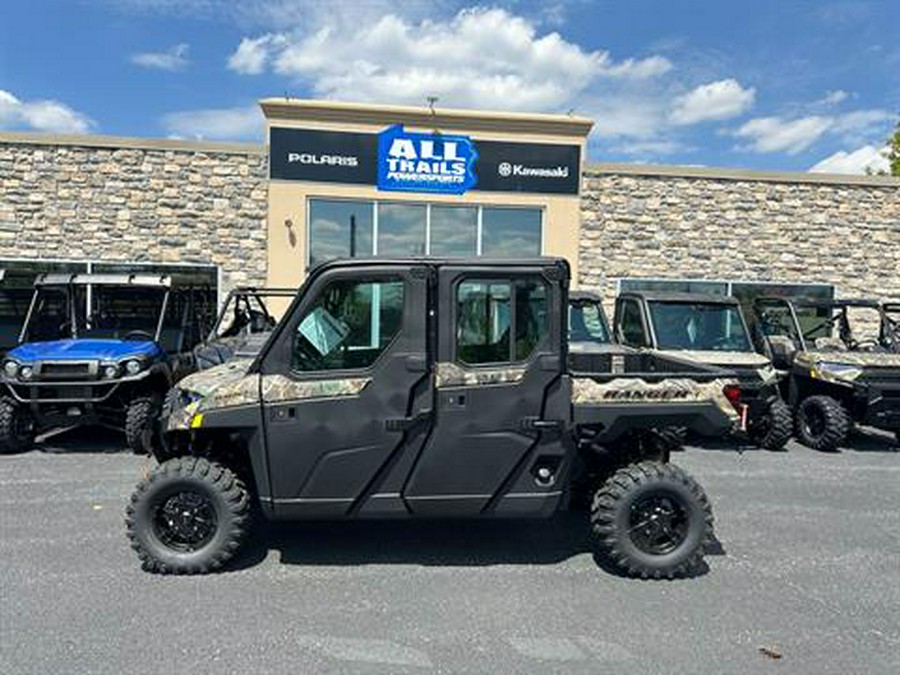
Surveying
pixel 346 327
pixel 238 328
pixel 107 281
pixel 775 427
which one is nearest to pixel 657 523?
pixel 346 327

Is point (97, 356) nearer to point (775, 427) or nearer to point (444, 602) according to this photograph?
point (444, 602)

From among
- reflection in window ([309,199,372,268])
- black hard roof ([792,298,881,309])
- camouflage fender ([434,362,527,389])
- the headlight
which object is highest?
reflection in window ([309,199,372,268])

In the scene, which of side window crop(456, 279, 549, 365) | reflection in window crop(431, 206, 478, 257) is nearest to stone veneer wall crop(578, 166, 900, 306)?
reflection in window crop(431, 206, 478, 257)

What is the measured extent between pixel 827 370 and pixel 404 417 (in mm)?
6831

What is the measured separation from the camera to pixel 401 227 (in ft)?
42.4

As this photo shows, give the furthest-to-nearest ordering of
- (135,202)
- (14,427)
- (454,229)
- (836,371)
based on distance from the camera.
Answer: (454,229) → (135,202) → (836,371) → (14,427)

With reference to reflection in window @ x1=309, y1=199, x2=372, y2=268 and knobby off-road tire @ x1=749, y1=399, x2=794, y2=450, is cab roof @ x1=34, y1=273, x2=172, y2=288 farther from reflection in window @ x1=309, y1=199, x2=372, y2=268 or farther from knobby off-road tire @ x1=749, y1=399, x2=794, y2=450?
knobby off-road tire @ x1=749, y1=399, x2=794, y2=450

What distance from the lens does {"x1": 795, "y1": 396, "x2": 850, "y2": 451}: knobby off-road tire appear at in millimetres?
8172

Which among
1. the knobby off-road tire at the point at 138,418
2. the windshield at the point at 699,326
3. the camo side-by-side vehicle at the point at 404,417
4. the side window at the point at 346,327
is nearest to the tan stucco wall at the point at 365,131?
the windshield at the point at 699,326

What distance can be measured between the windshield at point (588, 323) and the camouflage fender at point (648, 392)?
4.12 meters

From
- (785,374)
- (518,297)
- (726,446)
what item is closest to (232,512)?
(518,297)

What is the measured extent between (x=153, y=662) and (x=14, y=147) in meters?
12.6

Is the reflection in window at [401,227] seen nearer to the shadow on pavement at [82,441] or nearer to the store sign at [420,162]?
the store sign at [420,162]

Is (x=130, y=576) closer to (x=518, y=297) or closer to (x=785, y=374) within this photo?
(x=518, y=297)
